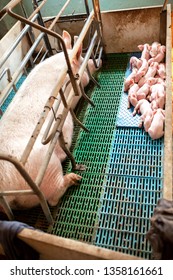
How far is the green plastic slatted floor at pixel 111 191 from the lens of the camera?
235 centimetres

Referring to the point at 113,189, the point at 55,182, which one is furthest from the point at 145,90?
the point at 55,182

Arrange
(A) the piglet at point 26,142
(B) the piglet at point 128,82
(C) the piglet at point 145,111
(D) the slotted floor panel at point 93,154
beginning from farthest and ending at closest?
(B) the piglet at point 128,82, (C) the piglet at point 145,111, (D) the slotted floor panel at point 93,154, (A) the piglet at point 26,142

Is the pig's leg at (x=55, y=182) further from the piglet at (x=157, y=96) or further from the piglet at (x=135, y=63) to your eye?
the piglet at (x=135, y=63)

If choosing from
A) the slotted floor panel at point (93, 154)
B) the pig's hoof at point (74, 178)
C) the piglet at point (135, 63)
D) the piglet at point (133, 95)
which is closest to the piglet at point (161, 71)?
the piglet at point (135, 63)

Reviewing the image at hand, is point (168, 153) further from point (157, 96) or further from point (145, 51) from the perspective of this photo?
point (145, 51)

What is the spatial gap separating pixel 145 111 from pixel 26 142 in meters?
1.54

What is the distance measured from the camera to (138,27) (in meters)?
4.23

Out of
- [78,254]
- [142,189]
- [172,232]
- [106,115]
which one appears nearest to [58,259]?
[78,254]

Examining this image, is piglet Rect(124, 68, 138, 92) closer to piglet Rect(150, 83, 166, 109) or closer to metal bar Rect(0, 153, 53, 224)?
piglet Rect(150, 83, 166, 109)

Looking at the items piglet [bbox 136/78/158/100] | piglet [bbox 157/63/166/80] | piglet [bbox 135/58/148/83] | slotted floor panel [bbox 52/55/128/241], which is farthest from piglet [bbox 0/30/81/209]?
piglet [bbox 157/63/166/80]

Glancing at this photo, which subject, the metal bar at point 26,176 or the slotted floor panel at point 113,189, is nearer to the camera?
the metal bar at point 26,176

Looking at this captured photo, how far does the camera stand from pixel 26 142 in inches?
97.3

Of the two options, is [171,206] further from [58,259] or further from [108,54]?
[108,54]

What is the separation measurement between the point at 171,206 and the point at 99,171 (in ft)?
4.12
